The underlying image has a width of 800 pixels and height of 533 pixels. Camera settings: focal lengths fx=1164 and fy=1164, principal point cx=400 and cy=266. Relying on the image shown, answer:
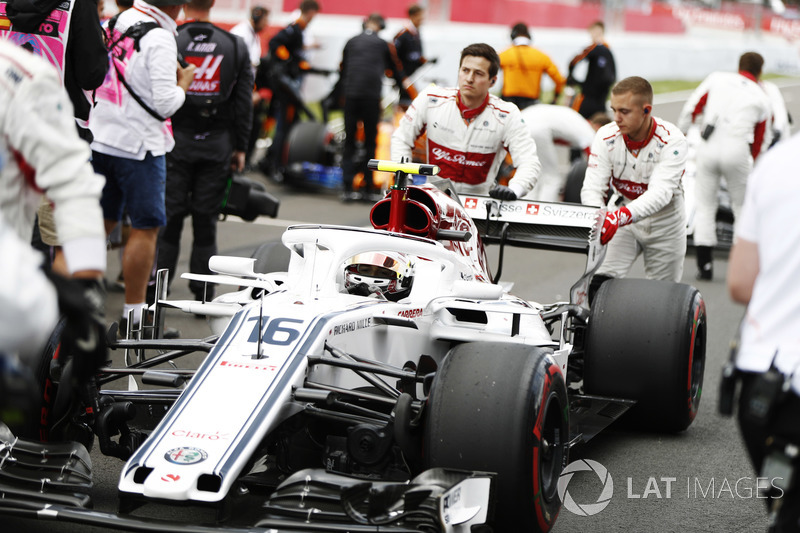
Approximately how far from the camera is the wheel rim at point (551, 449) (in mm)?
4426

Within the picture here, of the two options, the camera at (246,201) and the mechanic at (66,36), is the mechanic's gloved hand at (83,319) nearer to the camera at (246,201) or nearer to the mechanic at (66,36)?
the mechanic at (66,36)

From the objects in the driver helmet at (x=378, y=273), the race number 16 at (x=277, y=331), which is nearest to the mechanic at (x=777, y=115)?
the driver helmet at (x=378, y=273)

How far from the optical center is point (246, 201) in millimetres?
8422

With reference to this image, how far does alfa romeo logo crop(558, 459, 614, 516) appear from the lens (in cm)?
497

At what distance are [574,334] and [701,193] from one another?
4932mm

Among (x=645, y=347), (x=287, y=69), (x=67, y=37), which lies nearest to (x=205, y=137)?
(x=67, y=37)

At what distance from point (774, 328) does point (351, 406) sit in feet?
5.68

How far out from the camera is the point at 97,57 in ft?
20.0

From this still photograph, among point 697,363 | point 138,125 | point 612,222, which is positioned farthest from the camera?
point 138,125

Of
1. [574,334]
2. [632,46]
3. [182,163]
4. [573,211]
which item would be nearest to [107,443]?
[574,334]

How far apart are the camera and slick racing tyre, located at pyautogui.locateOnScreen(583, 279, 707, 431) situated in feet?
10.7

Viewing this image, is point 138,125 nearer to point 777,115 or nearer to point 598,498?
point 598,498

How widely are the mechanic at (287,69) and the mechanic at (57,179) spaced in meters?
11.0

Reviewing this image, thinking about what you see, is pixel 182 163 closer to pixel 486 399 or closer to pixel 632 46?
pixel 486 399
